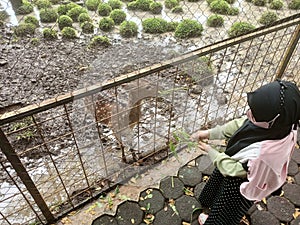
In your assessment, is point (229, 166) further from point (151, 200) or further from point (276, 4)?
point (276, 4)

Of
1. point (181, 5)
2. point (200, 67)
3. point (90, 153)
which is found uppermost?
point (181, 5)

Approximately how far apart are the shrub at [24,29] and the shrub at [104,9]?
0.66 meters

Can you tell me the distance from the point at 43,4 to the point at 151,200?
5.71ft

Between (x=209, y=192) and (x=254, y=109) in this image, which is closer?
(x=254, y=109)

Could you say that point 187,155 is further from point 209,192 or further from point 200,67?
point 200,67

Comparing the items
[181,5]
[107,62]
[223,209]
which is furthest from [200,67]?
[223,209]

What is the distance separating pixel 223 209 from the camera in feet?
4.18

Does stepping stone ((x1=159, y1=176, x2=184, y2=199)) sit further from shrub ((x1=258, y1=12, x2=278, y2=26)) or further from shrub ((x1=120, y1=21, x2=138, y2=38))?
shrub ((x1=258, y1=12, x2=278, y2=26))

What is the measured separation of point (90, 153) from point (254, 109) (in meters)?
1.37

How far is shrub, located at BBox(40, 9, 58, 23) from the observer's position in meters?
2.51

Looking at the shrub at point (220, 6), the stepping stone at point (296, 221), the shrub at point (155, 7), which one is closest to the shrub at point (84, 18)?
the shrub at point (155, 7)

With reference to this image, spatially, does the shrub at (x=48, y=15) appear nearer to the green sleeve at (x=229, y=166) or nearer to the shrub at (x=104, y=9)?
the shrub at (x=104, y=9)

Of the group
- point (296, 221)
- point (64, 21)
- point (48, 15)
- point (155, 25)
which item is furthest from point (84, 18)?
point (296, 221)

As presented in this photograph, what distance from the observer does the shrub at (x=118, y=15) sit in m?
2.72
